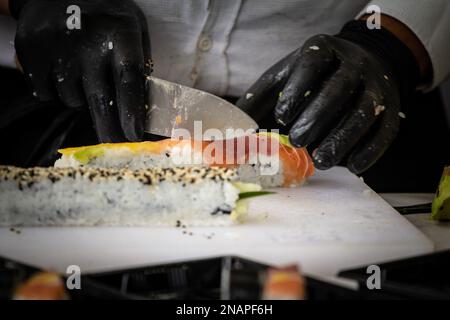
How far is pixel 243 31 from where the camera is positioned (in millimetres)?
1863

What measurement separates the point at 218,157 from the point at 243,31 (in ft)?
1.63

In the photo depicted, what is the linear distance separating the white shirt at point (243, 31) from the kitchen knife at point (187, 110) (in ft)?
1.44

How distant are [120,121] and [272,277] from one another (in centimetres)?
75

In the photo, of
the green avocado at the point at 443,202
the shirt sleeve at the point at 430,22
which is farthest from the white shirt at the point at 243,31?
the green avocado at the point at 443,202

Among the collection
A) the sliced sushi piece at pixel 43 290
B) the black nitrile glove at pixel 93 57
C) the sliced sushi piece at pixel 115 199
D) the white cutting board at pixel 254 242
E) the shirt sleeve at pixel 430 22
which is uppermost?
the shirt sleeve at pixel 430 22

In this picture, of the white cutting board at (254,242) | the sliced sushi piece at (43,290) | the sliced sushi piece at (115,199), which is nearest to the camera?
the sliced sushi piece at (43,290)

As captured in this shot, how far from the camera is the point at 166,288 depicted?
0.82 metres

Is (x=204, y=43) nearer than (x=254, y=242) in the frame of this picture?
No

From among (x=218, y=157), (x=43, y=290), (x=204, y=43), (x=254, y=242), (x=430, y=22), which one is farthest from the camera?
(x=204, y=43)

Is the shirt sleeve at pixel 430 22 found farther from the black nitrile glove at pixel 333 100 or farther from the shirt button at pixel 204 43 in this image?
the shirt button at pixel 204 43

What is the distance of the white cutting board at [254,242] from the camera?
1.02 metres

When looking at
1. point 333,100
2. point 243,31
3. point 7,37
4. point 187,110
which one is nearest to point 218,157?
point 187,110

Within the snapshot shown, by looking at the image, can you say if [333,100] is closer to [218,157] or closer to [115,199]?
[218,157]

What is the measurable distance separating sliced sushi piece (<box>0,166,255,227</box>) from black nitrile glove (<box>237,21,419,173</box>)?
0.22 m
